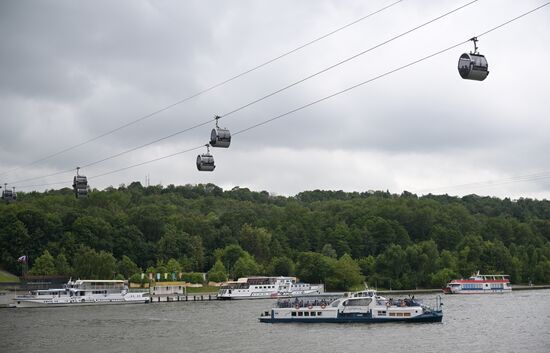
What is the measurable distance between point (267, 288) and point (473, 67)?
384 feet

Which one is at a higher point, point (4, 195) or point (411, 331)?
point (4, 195)

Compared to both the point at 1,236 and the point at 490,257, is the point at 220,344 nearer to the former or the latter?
the point at 1,236

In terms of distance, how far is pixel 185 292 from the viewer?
147 meters

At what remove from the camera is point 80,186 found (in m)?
57.4

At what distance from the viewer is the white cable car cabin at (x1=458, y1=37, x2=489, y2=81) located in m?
30.7

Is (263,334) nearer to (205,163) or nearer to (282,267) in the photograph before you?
(205,163)

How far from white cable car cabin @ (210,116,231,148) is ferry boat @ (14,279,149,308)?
8697 centimetres

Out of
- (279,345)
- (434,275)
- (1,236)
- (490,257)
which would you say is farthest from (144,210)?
(279,345)

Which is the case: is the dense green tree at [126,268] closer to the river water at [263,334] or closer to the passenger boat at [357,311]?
the river water at [263,334]

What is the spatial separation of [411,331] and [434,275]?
94226mm

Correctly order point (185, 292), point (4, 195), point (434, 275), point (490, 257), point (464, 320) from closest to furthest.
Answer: point (4, 195)
point (464, 320)
point (185, 292)
point (434, 275)
point (490, 257)

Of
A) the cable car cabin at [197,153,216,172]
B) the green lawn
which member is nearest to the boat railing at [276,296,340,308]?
the cable car cabin at [197,153,216,172]

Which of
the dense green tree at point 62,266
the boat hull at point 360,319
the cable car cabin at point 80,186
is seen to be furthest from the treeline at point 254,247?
the cable car cabin at point 80,186

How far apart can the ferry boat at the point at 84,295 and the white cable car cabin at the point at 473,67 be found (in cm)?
10214
